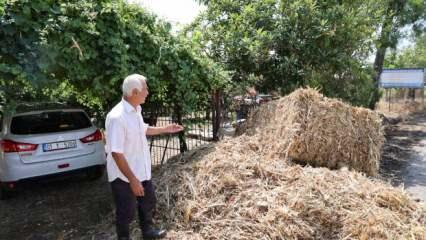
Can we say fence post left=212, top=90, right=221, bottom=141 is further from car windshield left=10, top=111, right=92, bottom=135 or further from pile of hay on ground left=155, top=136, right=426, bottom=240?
car windshield left=10, top=111, right=92, bottom=135

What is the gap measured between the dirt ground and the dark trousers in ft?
2.02

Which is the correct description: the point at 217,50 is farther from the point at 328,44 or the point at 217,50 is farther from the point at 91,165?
the point at 91,165

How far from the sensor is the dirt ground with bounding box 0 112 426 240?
448cm

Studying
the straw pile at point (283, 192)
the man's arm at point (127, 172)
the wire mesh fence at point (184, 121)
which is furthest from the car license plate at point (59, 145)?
the man's arm at point (127, 172)

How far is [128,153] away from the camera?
3.41m

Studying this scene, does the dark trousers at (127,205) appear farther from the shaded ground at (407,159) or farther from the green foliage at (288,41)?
the green foliage at (288,41)

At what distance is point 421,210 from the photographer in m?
4.27

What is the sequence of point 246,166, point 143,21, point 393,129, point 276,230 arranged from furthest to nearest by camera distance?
point 393,129, point 143,21, point 246,166, point 276,230

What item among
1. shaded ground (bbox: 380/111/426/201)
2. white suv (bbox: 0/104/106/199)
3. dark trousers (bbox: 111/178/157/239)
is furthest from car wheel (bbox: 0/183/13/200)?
shaded ground (bbox: 380/111/426/201)

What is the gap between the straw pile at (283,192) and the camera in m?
3.76

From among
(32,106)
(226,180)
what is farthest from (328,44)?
(32,106)

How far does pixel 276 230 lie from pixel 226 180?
0.90m

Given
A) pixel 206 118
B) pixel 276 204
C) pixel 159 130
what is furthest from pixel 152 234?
pixel 206 118

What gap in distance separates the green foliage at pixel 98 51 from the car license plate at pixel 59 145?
1.10m
